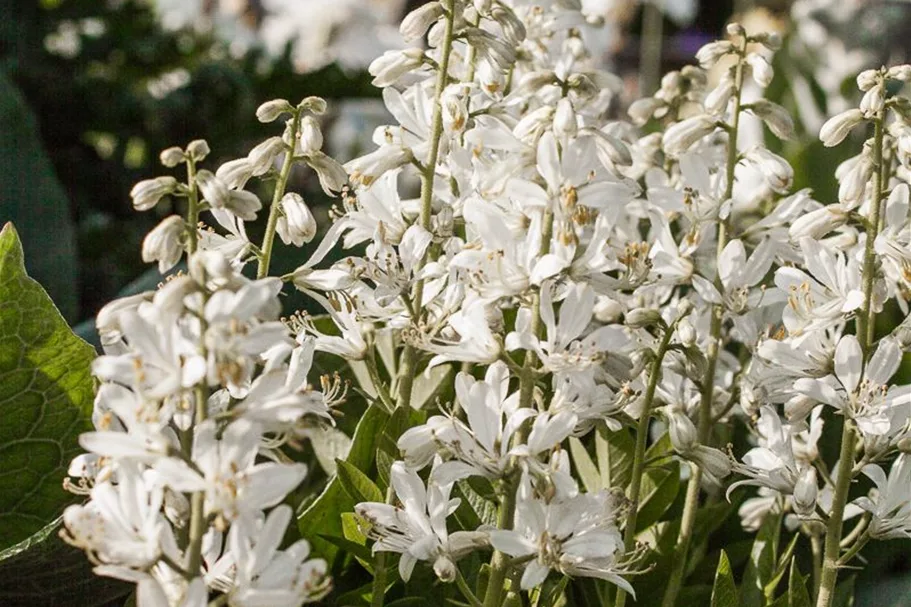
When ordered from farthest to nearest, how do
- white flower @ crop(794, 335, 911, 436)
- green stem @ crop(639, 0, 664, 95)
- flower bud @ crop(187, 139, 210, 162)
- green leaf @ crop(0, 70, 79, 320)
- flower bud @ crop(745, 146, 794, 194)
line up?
1. green stem @ crop(639, 0, 664, 95)
2. green leaf @ crop(0, 70, 79, 320)
3. flower bud @ crop(745, 146, 794, 194)
4. white flower @ crop(794, 335, 911, 436)
5. flower bud @ crop(187, 139, 210, 162)

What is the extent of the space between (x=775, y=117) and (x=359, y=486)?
37 cm

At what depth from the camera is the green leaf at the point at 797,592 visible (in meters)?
0.74

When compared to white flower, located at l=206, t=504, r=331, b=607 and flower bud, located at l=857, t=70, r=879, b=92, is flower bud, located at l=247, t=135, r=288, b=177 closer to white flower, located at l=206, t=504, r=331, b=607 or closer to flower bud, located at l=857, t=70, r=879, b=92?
white flower, located at l=206, t=504, r=331, b=607

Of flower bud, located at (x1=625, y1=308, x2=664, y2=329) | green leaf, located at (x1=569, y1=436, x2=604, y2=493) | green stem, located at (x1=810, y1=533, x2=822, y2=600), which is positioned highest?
flower bud, located at (x1=625, y1=308, x2=664, y2=329)

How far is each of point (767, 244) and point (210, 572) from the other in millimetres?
422

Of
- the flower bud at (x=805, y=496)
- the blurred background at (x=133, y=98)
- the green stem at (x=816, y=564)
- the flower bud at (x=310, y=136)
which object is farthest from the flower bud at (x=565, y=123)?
the blurred background at (x=133, y=98)

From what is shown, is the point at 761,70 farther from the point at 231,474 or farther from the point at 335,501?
the point at 231,474

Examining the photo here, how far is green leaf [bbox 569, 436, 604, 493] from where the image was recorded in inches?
33.9

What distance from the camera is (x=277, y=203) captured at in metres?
0.70

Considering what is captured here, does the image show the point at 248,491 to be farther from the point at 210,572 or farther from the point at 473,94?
the point at 473,94

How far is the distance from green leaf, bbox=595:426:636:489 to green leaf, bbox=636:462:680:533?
0.11 feet

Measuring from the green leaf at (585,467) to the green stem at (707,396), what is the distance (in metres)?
0.06

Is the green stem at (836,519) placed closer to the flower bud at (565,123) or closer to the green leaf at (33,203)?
the flower bud at (565,123)

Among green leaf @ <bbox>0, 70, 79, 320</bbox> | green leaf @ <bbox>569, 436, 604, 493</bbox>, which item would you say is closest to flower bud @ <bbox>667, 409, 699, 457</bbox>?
green leaf @ <bbox>569, 436, 604, 493</bbox>
